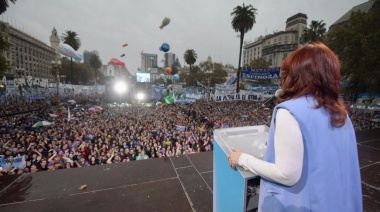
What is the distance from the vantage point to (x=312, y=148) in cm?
91

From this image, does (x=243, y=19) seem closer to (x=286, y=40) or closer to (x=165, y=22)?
(x=165, y=22)

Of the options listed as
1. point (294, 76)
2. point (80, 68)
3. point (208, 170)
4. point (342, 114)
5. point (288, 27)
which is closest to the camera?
point (342, 114)

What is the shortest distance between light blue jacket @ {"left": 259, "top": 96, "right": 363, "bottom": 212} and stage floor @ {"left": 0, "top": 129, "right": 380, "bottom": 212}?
1.41 m

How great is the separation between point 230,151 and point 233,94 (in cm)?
2311

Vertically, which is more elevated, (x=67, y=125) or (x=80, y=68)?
(x=80, y=68)

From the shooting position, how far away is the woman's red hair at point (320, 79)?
0.94 meters

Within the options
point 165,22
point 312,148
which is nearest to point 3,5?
point 165,22

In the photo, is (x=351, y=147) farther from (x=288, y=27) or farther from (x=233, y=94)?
(x=288, y=27)

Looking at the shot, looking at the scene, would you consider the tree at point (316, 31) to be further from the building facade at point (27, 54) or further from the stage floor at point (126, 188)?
the building facade at point (27, 54)

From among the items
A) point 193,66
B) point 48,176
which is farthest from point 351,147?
point 193,66

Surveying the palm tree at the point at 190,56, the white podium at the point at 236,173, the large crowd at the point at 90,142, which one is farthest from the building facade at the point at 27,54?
the white podium at the point at 236,173

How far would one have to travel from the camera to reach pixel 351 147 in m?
1.00

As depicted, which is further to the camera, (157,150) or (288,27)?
(288,27)

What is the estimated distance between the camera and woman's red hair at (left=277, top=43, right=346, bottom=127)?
3.09 feet
